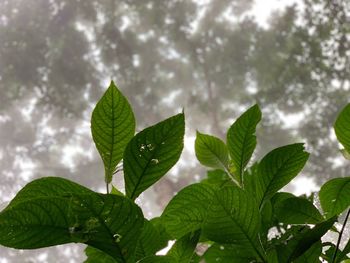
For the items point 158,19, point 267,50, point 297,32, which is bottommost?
point 297,32

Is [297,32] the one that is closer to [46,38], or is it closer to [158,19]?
[158,19]

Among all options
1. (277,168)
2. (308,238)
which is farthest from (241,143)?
(308,238)

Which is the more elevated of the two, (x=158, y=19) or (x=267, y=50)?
(x=158, y=19)

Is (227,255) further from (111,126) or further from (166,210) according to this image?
(111,126)

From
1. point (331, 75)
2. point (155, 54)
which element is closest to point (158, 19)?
point (155, 54)

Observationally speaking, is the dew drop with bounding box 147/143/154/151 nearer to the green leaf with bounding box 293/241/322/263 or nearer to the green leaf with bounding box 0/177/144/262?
the green leaf with bounding box 0/177/144/262

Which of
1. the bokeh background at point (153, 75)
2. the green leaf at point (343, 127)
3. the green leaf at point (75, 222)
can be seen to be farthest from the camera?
the bokeh background at point (153, 75)

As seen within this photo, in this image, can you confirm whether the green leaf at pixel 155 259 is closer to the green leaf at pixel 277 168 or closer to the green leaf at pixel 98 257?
the green leaf at pixel 98 257

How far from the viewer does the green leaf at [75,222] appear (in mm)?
328

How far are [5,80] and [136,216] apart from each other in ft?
50.7

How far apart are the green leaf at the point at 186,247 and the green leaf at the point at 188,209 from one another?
0.01m

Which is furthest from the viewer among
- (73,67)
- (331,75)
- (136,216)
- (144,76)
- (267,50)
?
(144,76)

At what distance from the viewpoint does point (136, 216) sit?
1.12ft

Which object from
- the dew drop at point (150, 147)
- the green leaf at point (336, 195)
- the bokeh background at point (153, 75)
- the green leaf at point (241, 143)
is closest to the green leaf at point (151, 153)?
the dew drop at point (150, 147)
